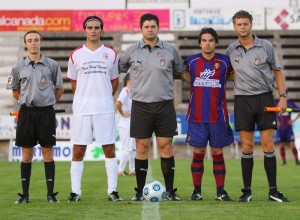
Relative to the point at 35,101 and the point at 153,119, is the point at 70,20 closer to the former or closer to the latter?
the point at 35,101

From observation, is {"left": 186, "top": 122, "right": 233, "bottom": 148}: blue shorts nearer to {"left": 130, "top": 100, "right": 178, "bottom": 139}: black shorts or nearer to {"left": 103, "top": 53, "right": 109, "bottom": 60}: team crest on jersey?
{"left": 130, "top": 100, "right": 178, "bottom": 139}: black shorts

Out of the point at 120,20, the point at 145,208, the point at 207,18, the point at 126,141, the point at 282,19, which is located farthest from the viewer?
the point at 207,18

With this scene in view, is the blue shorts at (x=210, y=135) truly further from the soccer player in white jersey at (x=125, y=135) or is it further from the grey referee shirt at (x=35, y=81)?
the soccer player in white jersey at (x=125, y=135)

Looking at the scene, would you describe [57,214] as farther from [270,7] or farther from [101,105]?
[270,7]

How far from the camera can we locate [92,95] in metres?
9.53

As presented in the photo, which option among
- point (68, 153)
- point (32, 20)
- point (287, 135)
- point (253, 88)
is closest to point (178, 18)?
point (32, 20)

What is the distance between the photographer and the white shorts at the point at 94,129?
9.56m

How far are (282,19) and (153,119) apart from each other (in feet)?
102

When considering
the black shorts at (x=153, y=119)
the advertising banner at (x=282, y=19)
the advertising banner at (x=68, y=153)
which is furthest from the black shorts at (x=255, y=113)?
the advertising banner at (x=282, y=19)

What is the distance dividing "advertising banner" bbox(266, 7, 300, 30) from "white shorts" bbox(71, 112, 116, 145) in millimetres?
30941

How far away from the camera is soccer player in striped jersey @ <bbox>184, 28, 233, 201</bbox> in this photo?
9539 mm

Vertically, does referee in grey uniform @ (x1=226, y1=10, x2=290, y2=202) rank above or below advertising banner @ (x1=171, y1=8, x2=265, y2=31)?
below

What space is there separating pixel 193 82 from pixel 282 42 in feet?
99.9

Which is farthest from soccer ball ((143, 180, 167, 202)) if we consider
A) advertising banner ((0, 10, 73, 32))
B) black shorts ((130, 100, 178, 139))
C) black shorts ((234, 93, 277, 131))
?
advertising banner ((0, 10, 73, 32))
